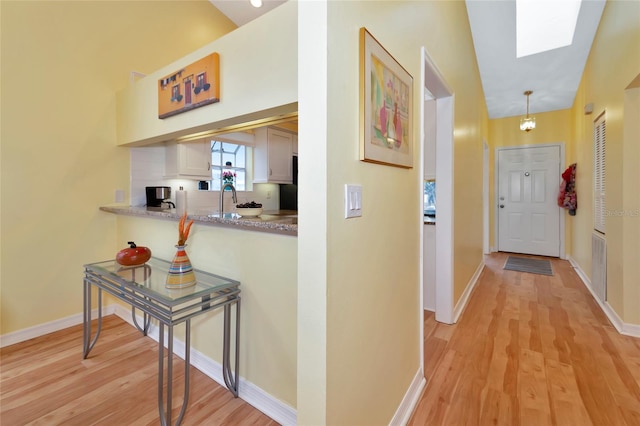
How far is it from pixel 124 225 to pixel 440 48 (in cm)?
307

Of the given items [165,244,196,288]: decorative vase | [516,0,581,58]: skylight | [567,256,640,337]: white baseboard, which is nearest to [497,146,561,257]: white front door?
[567,256,640,337]: white baseboard

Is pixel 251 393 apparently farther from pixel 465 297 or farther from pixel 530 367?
pixel 465 297

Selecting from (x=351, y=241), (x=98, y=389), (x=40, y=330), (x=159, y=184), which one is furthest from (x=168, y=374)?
(x=159, y=184)

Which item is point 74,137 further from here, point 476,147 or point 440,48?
point 476,147

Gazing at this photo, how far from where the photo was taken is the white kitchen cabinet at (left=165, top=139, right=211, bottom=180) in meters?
2.77

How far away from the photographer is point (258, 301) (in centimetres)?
158

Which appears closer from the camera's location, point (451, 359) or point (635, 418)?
point (635, 418)

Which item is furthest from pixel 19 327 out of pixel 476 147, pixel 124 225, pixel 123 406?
pixel 476 147

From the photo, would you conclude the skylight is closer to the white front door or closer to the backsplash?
the white front door

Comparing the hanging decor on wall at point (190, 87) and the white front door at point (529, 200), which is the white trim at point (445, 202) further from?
the white front door at point (529, 200)

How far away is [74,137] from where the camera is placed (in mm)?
2535

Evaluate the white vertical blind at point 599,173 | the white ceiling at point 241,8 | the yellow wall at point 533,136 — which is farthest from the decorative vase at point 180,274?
the yellow wall at point 533,136

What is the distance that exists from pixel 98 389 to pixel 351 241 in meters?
1.84

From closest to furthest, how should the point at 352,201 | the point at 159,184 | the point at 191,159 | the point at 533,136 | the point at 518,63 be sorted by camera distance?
the point at 352,201 → the point at 191,159 → the point at 159,184 → the point at 518,63 → the point at 533,136
